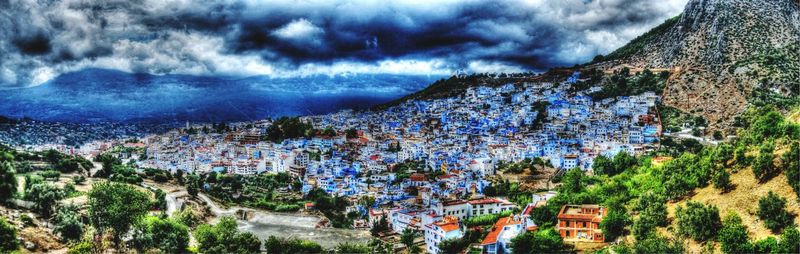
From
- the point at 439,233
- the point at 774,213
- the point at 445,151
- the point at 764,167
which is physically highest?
the point at 764,167

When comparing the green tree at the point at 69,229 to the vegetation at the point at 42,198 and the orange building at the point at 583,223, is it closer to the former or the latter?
the vegetation at the point at 42,198

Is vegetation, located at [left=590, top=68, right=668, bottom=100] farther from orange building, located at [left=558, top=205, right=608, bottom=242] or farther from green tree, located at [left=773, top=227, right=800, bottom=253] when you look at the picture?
green tree, located at [left=773, top=227, right=800, bottom=253]

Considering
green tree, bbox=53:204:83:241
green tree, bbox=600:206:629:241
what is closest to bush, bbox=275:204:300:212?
green tree, bbox=53:204:83:241

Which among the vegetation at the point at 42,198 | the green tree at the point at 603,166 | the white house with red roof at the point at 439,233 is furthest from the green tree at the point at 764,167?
the vegetation at the point at 42,198

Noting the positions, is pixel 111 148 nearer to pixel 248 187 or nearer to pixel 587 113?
pixel 248 187

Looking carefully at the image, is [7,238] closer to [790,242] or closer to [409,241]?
[409,241]

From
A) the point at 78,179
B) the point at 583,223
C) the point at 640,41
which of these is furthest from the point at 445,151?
the point at 640,41

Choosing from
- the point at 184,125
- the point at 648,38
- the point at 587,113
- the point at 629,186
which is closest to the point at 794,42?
the point at 587,113
